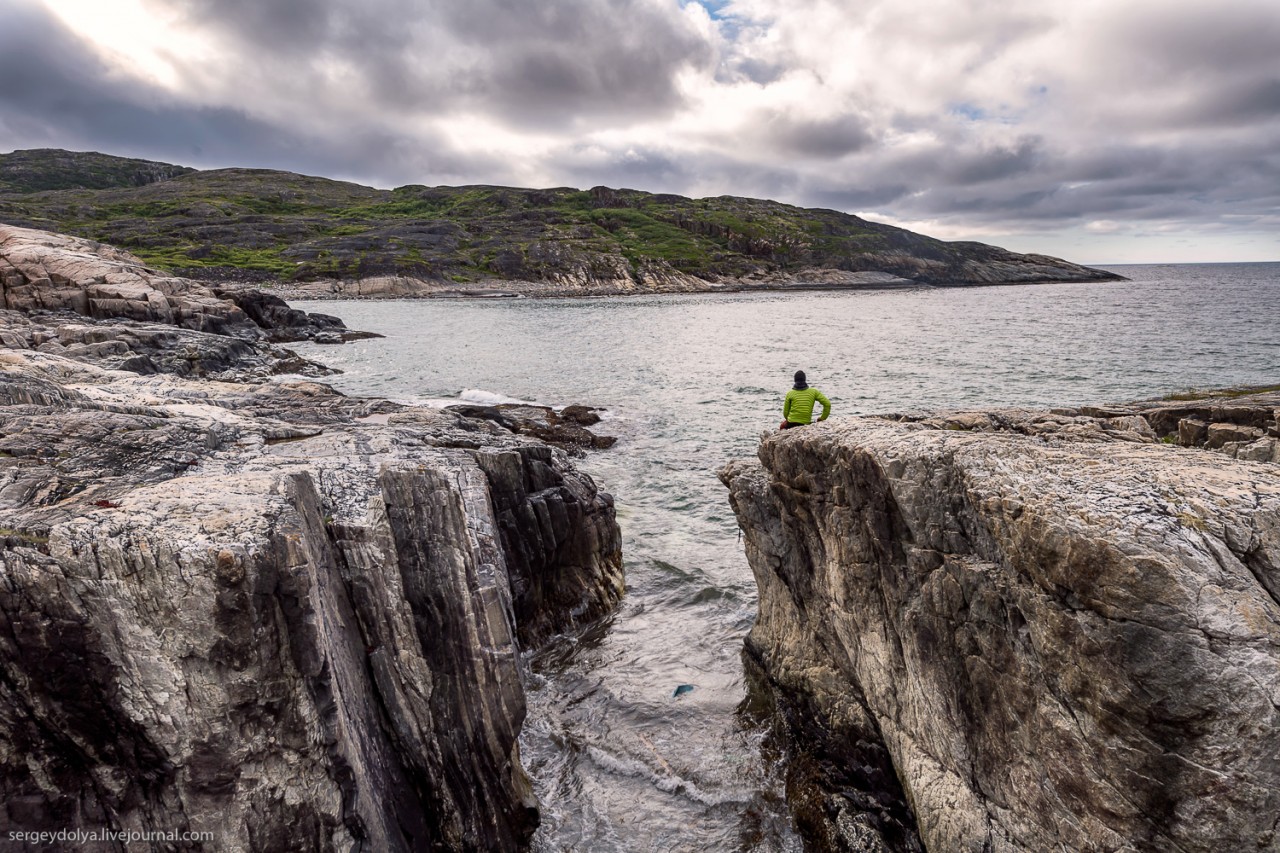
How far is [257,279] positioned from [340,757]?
148370 millimetres

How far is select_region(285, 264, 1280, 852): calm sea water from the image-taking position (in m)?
10.6

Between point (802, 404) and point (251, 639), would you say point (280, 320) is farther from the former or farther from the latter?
point (251, 639)

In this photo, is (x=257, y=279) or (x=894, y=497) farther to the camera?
(x=257, y=279)

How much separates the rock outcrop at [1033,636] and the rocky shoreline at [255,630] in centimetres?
506

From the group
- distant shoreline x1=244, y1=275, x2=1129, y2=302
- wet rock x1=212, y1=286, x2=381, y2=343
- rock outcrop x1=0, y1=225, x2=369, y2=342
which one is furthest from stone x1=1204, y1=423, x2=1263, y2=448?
distant shoreline x1=244, y1=275, x2=1129, y2=302

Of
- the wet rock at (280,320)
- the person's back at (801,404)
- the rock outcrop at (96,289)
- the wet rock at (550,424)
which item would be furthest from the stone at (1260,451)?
the wet rock at (280,320)

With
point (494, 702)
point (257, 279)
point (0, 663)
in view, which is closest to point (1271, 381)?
point (494, 702)

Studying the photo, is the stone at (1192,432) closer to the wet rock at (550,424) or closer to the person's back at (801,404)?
the person's back at (801,404)

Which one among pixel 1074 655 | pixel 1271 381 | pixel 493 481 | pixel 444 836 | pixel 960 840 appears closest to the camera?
pixel 1074 655

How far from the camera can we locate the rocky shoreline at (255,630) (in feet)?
21.7

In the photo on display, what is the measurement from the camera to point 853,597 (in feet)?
33.0

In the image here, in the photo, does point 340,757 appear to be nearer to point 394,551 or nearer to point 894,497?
point 394,551

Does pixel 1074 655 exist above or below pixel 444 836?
above

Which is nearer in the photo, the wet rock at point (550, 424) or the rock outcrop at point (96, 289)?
the wet rock at point (550, 424)
